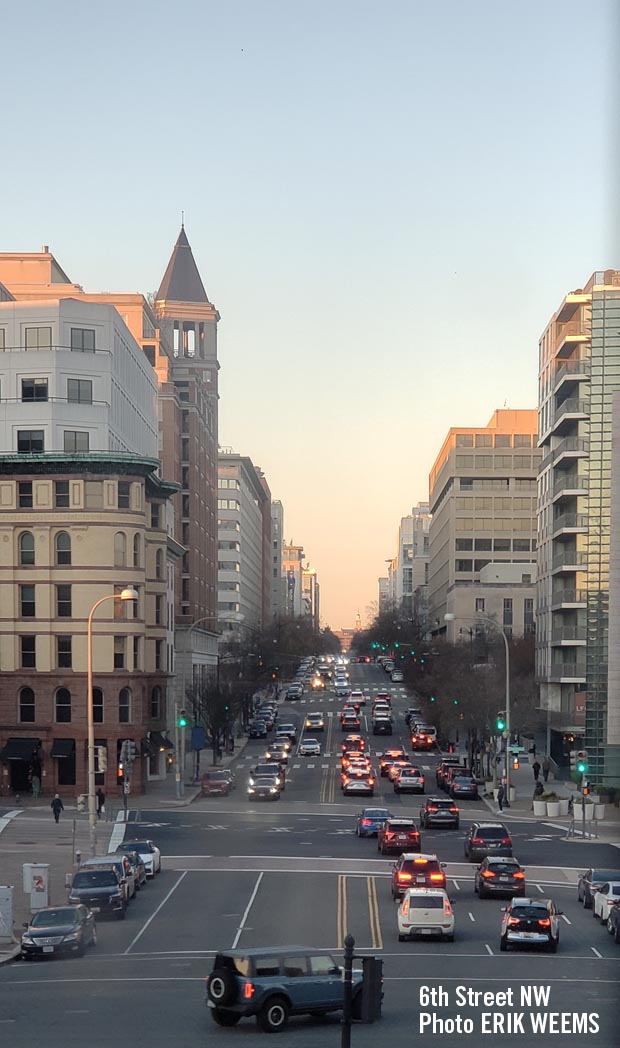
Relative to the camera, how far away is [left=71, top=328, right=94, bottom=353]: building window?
282 feet

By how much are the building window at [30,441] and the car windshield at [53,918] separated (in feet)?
164

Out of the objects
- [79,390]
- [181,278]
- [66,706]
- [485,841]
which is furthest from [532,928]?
[181,278]

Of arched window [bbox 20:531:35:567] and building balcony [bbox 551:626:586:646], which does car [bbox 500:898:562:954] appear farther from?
building balcony [bbox 551:626:586:646]

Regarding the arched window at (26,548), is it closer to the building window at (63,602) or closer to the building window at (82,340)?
the building window at (63,602)

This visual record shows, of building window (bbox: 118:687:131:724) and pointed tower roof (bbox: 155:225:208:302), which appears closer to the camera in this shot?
building window (bbox: 118:687:131:724)

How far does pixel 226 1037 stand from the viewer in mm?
24953

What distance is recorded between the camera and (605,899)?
3916 centimetres

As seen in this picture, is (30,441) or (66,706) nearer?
(66,706)

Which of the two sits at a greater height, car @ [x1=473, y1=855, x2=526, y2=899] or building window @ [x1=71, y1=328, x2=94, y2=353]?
building window @ [x1=71, y1=328, x2=94, y2=353]

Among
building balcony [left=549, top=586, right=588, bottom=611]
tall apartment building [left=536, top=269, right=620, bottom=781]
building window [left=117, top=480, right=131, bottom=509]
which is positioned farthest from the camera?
building balcony [left=549, top=586, right=588, bottom=611]

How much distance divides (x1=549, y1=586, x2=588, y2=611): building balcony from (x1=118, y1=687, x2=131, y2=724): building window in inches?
1060

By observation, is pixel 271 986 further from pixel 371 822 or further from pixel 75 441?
pixel 75 441

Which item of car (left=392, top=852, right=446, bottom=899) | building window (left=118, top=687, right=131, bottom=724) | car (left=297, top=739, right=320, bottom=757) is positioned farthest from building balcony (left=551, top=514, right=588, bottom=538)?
car (left=392, top=852, right=446, bottom=899)

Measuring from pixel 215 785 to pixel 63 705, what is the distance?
925cm
